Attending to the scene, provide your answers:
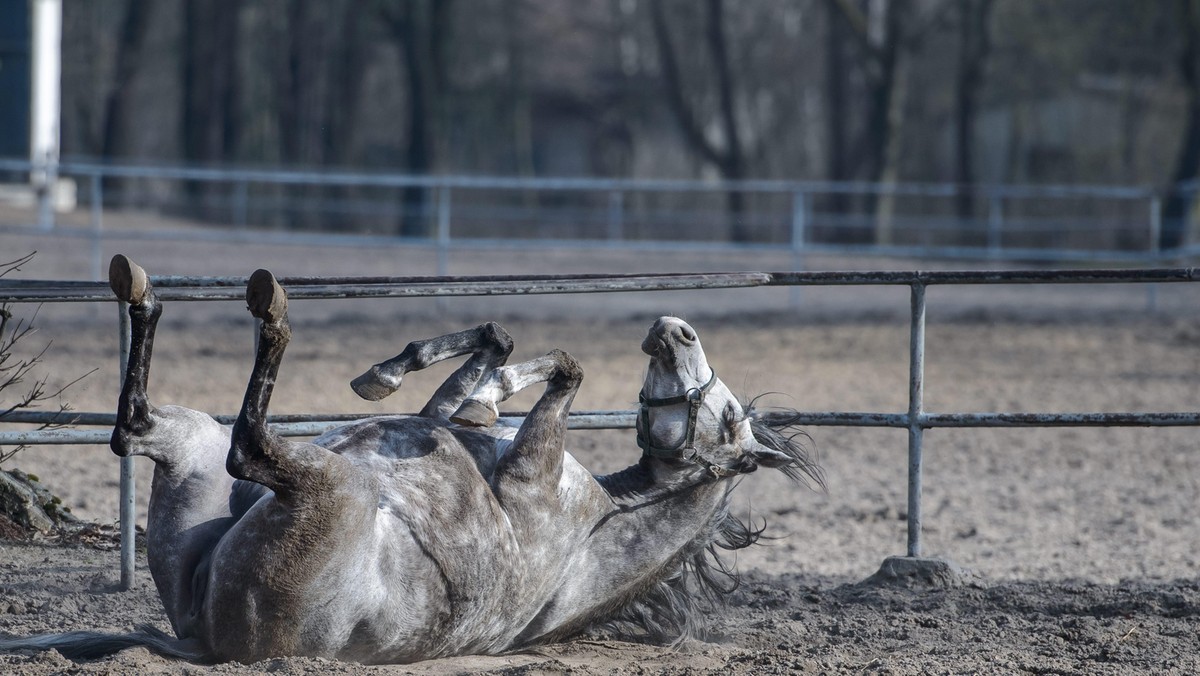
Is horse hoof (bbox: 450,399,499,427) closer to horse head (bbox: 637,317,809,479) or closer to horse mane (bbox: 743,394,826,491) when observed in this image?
horse head (bbox: 637,317,809,479)

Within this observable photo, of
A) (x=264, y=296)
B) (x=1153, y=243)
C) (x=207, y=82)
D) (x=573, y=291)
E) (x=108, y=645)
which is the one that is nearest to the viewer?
(x=264, y=296)

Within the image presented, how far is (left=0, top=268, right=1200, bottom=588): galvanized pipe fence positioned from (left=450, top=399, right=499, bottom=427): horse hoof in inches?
21.0

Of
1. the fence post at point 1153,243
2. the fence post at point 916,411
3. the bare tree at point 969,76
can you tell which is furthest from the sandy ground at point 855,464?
the bare tree at point 969,76

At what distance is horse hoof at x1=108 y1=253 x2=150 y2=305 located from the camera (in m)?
2.62

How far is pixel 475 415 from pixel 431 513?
0.89ft

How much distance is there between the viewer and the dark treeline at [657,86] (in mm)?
25000

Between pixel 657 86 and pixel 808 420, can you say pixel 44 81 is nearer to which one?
pixel 808 420

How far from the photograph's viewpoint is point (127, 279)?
262 centimetres

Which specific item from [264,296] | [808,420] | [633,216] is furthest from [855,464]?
[633,216]

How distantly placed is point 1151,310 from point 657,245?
5.53m

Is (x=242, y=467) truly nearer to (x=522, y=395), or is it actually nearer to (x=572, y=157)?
→ (x=522, y=395)

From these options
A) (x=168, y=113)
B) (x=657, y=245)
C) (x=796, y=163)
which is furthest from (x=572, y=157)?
(x=657, y=245)

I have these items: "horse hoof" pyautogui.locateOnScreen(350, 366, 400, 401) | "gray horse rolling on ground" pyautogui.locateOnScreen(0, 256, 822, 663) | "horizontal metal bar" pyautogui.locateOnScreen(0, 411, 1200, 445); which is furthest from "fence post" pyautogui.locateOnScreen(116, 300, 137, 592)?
"horse hoof" pyautogui.locateOnScreen(350, 366, 400, 401)

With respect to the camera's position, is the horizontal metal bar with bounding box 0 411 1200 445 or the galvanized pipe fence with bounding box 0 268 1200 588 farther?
the horizontal metal bar with bounding box 0 411 1200 445
